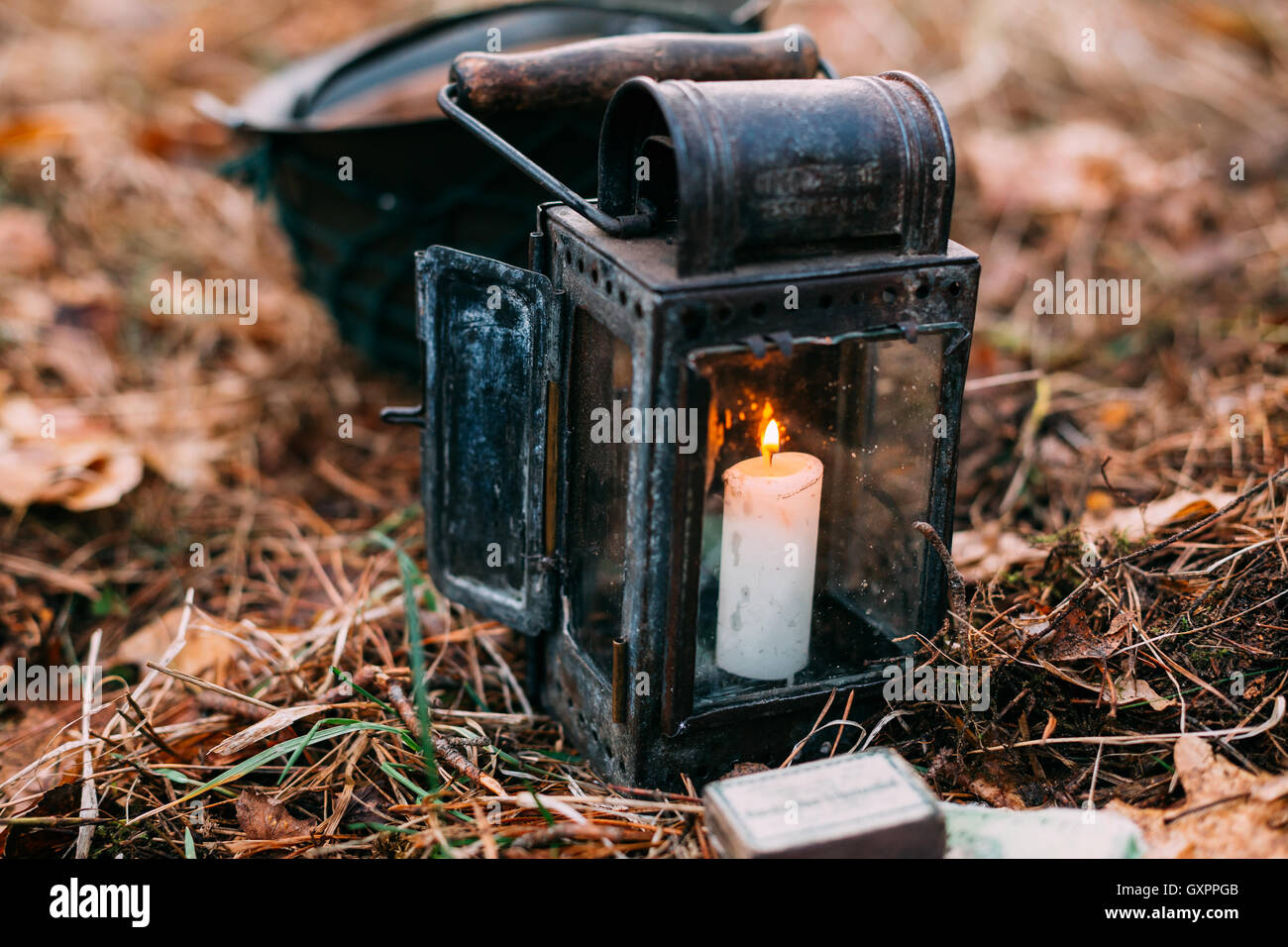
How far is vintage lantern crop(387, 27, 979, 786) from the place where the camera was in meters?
1.32

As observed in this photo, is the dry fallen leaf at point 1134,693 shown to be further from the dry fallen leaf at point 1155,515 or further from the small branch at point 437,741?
the small branch at point 437,741

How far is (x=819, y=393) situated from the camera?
1573mm

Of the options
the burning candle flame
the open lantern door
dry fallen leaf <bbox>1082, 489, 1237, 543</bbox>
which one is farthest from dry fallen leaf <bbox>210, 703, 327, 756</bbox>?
dry fallen leaf <bbox>1082, 489, 1237, 543</bbox>

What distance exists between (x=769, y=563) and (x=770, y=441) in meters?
0.17

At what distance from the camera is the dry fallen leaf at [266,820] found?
152 cm

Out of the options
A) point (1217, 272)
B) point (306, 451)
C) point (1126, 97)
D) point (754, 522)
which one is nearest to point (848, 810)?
point (754, 522)

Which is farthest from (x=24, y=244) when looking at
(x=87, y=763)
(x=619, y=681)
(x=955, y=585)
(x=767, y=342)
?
(x=955, y=585)

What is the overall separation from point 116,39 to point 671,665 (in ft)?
15.0

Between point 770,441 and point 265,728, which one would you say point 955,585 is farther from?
point 265,728

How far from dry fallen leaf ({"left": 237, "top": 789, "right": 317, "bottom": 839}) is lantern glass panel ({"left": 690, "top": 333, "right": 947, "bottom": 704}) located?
561 mm

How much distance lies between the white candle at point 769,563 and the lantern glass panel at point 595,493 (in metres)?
0.15

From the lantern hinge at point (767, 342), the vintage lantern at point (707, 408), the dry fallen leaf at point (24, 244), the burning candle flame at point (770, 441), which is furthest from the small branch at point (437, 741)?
the dry fallen leaf at point (24, 244)

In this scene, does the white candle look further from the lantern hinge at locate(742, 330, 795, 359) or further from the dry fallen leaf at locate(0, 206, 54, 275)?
the dry fallen leaf at locate(0, 206, 54, 275)

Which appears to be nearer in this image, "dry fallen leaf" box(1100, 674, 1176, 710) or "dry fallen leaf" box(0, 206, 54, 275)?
"dry fallen leaf" box(1100, 674, 1176, 710)
